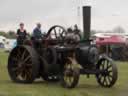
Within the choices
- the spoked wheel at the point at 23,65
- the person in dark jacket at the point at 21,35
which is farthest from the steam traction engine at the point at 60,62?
the person in dark jacket at the point at 21,35

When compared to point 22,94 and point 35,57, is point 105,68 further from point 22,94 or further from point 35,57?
point 22,94

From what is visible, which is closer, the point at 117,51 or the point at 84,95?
the point at 84,95

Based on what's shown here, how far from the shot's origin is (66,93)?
39.1ft

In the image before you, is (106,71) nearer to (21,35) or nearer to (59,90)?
(59,90)

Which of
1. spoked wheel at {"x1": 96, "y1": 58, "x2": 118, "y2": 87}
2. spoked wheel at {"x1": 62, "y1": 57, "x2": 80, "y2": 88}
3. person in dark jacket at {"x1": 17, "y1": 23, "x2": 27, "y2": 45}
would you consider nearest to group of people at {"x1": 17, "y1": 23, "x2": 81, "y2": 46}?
person in dark jacket at {"x1": 17, "y1": 23, "x2": 27, "y2": 45}

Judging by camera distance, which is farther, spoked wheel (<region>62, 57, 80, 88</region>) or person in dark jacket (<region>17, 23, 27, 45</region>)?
person in dark jacket (<region>17, 23, 27, 45</region>)

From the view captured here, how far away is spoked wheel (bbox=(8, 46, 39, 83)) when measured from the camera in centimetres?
1428

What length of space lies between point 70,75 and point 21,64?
220 centimetres

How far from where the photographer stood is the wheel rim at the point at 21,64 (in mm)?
14623

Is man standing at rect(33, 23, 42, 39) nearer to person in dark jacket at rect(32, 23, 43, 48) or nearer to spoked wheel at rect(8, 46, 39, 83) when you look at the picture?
person in dark jacket at rect(32, 23, 43, 48)

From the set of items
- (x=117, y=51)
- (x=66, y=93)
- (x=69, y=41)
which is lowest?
(x=117, y=51)

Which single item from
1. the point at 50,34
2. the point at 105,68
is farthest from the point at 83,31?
the point at 105,68

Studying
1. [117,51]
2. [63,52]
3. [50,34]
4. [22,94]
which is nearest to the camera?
[22,94]

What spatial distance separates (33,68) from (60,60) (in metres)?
0.86
